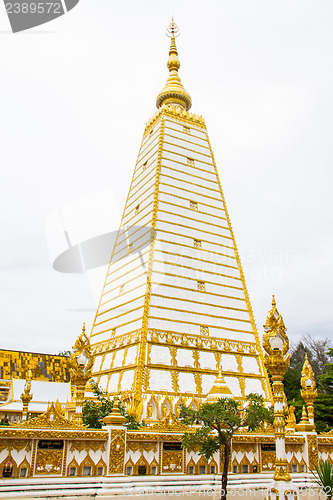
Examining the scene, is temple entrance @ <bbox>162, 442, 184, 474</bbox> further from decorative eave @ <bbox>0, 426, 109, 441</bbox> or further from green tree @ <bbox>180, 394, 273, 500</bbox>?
decorative eave @ <bbox>0, 426, 109, 441</bbox>

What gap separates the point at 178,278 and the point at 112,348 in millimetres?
5647

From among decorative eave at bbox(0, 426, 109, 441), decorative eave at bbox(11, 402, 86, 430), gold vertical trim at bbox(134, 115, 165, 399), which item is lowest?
decorative eave at bbox(0, 426, 109, 441)

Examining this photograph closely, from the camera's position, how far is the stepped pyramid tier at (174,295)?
73.3 ft

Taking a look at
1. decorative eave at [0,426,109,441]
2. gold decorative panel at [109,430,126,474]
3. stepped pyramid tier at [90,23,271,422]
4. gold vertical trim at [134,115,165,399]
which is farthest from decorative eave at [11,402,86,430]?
gold vertical trim at [134,115,165,399]

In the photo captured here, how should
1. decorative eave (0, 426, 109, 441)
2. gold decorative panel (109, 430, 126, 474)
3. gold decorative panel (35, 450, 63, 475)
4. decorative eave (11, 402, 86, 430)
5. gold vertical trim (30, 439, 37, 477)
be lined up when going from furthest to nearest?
gold decorative panel (109, 430, 126, 474), decorative eave (11, 402, 86, 430), gold decorative panel (35, 450, 63, 475), gold vertical trim (30, 439, 37, 477), decorative eave (0, 426, 109, 441)

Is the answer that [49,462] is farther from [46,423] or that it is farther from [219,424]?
[219,424]

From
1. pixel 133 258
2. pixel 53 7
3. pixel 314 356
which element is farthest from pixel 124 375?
pixel 314 356

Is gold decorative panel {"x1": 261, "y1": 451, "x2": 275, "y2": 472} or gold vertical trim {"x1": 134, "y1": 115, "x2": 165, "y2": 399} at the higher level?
gold vertical trim {"x1": 134, "y1": 115, "x2": 165, "y2": 399}

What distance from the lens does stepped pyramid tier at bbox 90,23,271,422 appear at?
73.3 feet

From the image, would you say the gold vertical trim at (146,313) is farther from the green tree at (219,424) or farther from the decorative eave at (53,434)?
the decorative eave at (53,434)

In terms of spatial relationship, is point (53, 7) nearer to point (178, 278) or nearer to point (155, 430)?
point (155, 430)

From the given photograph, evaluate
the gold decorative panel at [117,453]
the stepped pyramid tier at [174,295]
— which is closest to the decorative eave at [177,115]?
the stepped pyramid tier at [174,295]

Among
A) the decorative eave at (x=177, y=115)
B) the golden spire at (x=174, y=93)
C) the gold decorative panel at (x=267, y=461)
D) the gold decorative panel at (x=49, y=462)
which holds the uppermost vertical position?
the golden spire at (x=174, y=93)

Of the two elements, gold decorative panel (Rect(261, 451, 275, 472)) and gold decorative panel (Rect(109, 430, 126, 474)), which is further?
gold decorative panel (Rect(261, 451, 275, 472))
